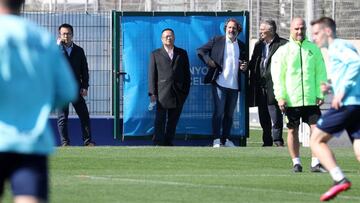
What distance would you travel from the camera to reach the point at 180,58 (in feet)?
75.3

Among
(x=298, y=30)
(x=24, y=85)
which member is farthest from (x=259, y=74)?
(x=24, y=85)

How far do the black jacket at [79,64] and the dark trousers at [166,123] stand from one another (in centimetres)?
135

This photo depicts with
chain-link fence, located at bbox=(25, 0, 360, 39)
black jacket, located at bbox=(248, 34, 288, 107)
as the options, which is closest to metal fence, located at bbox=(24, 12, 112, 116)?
black jacket, located at bbox=(248, 34, 288, 107)

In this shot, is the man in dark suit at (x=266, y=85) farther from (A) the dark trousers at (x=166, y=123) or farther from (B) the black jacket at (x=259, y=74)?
(A) the dark trousers at (x=166, y=123)

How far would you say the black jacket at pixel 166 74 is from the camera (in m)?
23.0

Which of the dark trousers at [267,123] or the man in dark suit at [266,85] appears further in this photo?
the dark trousers at [267,123]

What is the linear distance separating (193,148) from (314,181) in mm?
6679

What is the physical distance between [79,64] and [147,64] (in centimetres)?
138

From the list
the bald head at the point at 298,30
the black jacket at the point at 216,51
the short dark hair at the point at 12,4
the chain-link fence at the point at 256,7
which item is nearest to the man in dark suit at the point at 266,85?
the black jacket at the point at 216,51

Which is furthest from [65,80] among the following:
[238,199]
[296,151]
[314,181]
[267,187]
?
[296,151]

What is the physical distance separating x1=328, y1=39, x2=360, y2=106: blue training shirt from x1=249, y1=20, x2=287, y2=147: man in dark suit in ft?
29.4

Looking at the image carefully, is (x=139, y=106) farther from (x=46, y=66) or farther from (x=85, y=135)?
(x=46, y=66)

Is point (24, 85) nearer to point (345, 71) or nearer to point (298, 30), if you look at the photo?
point (345, 71)

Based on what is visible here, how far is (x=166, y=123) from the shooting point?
23.2 metres
